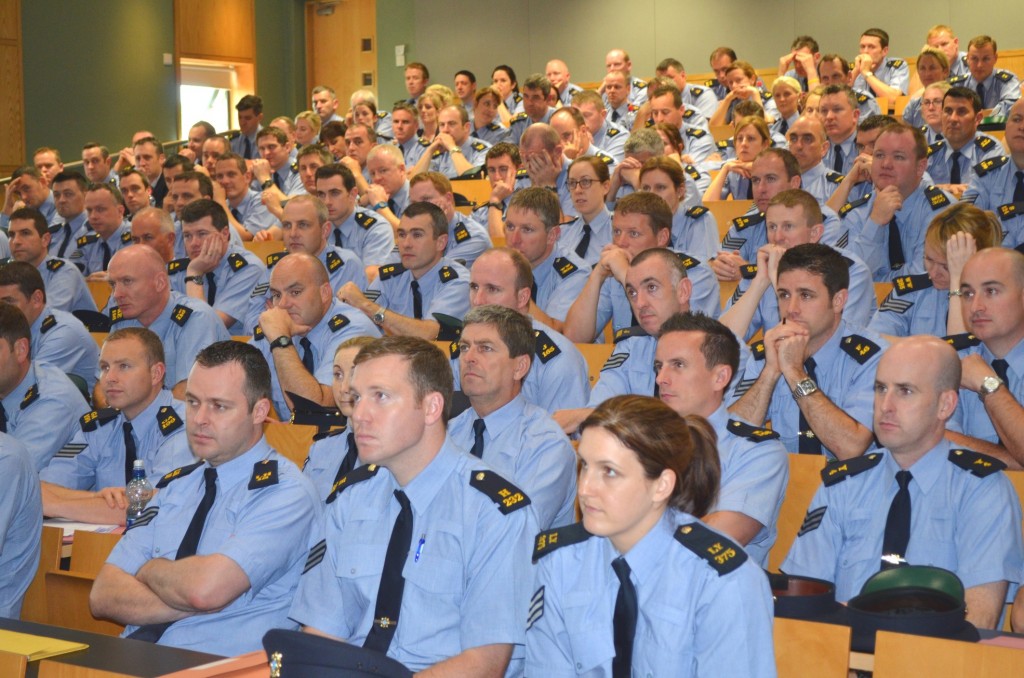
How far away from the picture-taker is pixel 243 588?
283 centimetres

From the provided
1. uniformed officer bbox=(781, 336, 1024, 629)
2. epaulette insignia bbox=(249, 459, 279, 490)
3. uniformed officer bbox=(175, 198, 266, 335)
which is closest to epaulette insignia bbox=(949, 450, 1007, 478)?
uniformed officer bbox=(781, 336, 1024, 629)

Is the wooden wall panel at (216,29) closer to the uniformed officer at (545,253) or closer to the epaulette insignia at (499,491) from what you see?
the uniformed officer at (545,253)

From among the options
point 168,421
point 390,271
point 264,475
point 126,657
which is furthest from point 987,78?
point 126,657

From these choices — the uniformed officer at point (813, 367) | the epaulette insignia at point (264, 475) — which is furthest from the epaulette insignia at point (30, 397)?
the uniformed officer at point (813, 367)

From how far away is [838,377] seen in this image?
12.9ft

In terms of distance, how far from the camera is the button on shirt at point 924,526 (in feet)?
9.16

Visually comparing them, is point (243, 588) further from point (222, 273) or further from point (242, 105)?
point (242, 105)

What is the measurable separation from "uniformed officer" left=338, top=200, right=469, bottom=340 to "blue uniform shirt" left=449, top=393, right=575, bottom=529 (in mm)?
1795

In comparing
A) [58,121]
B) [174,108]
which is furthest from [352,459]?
[174,108]

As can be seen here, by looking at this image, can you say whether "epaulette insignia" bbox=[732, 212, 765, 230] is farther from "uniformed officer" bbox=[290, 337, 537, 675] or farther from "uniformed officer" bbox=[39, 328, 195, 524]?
"uniformed officer" bbox=[290, 337, 537, 675]

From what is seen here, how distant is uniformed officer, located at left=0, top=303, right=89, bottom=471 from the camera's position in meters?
4.33

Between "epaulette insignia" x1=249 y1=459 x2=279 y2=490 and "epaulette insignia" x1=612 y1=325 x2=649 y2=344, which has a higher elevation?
"epaulette insignia" x1=612 y1=325 x2=649 y2=344

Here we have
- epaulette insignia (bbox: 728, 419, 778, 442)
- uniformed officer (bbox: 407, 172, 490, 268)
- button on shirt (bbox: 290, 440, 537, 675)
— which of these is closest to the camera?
button on shirt (bbox: 290, 440, 537, 675)

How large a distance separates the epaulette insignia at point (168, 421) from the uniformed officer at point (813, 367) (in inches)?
77.9
